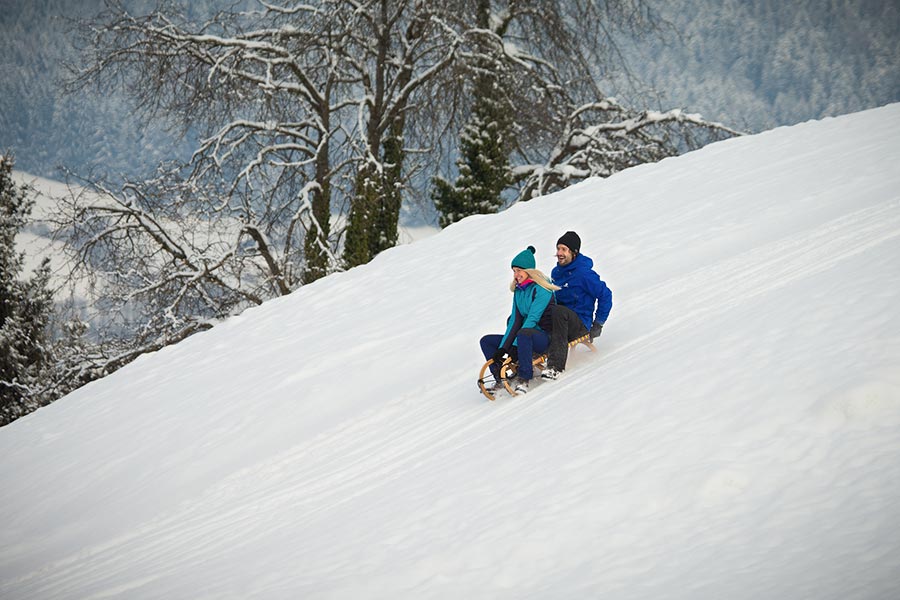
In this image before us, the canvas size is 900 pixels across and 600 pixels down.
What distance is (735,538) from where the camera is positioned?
10.2ft

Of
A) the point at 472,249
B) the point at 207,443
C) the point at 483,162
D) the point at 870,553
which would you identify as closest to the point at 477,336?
the point at 207,443

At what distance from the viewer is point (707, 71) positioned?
22219 millimetres

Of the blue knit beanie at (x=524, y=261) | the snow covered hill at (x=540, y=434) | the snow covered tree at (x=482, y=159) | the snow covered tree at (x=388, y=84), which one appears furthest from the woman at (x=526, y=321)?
the snow covered tree at (x=482, y=159)

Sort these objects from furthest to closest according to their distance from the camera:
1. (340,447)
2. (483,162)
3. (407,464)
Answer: (483,162)
(340,447)
(407,464)

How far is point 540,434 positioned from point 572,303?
1835 millimetres

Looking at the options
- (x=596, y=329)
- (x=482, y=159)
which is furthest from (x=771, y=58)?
(x=596, y=329)

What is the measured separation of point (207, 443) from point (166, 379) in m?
2.46

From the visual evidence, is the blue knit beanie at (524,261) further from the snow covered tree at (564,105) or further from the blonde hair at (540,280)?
the snow covered tree at (564,105)

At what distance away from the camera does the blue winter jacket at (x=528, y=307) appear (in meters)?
6.12

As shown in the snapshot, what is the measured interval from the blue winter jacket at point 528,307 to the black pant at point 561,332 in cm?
10

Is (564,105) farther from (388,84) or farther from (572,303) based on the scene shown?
(572,303)

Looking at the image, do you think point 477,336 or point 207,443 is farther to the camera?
point 477,336

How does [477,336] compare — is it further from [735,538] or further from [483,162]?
[483,162]

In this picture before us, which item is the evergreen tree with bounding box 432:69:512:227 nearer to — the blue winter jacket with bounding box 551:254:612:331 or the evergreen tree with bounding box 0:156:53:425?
the evergreen tree with bounding box 0:156:53:425
